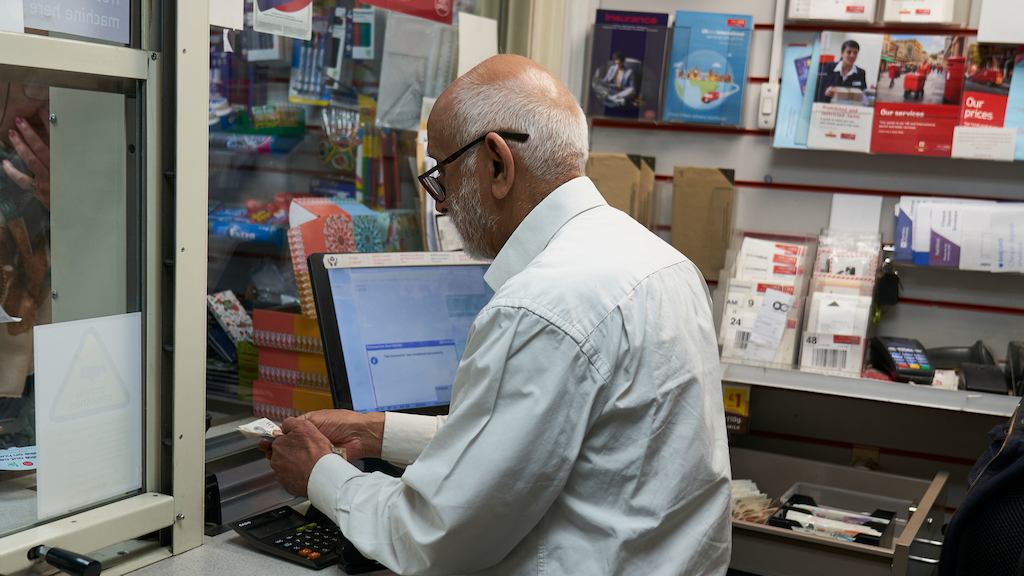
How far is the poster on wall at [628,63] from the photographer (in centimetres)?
299

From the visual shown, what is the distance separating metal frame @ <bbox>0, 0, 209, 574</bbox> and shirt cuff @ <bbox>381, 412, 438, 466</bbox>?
12.9 inches

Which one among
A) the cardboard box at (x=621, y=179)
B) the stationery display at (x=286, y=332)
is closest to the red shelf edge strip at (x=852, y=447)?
the cardboard box at (x=621, y=179)

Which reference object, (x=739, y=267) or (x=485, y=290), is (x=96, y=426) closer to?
(x=485, y=290)

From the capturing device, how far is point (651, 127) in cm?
309

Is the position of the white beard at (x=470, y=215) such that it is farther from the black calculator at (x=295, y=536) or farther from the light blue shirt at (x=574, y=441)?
the black calculator at (x=295, y=536)

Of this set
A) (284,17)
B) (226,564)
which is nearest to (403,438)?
A: (226,564)

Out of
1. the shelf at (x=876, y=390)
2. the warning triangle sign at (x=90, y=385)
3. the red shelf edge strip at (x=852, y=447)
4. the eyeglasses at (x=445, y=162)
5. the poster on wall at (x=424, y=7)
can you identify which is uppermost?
the poster on wall at (x=424, y=7)

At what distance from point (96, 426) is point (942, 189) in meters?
2.38

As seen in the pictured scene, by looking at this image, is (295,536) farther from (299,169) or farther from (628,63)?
(628,63)

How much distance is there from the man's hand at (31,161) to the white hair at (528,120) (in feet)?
1.98

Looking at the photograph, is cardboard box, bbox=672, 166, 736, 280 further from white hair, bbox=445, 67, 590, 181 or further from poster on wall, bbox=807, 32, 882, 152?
white hair, bbox=445, 67, 590, 181

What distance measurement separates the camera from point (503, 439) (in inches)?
45.4

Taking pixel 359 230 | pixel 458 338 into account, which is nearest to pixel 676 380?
pixel 458 338

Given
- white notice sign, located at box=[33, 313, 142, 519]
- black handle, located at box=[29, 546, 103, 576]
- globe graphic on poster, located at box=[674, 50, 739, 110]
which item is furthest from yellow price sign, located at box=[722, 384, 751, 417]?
→ black handle, located at box=[29, 546, 103, 576]
